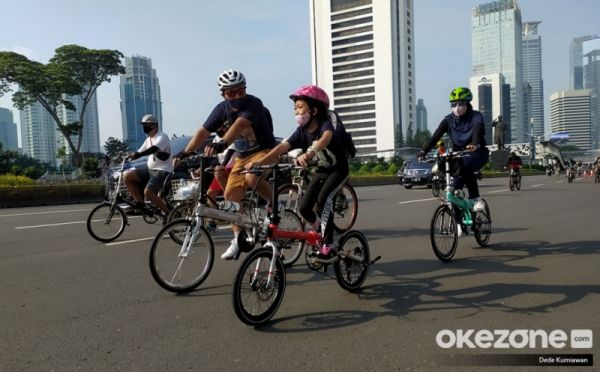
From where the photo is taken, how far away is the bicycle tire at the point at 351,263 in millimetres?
4371

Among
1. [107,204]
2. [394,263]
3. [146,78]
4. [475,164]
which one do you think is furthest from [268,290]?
[146,78]

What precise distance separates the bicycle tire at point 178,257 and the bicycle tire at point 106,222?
10.9 ft

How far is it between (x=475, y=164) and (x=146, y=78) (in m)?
109

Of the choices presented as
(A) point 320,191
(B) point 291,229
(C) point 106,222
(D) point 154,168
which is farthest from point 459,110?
(C) point 106,222

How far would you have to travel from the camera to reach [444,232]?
5812 mm

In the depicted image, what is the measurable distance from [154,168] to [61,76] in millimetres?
35327

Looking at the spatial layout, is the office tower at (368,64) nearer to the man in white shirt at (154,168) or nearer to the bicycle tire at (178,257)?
the man in white shirt at (154,168)

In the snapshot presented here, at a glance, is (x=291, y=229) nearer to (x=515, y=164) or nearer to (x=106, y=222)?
(x=106, y=222)

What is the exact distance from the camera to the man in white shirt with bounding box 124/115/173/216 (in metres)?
7.37

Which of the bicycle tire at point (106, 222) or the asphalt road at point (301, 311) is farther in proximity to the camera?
the bicycle tire at point (106, 222)

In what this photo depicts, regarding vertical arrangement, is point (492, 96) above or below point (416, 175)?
above

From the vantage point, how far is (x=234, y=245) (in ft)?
15.1

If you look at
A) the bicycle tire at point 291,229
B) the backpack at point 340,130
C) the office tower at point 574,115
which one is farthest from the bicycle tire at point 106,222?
the office tower at point 574,115

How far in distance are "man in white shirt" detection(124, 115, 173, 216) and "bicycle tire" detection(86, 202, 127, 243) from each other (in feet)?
1.18
